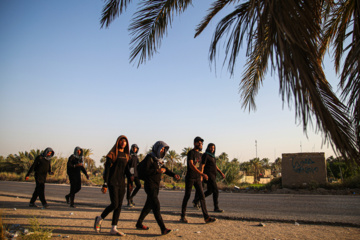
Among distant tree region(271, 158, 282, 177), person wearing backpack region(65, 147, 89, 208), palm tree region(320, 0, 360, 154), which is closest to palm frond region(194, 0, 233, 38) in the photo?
palm tree region(320, 0, 360, 154)

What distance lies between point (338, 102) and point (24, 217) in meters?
7.62

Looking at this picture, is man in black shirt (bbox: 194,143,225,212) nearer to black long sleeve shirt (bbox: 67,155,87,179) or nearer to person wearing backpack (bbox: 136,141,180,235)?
person wearing backpack (bbox: 136,141,180,235)

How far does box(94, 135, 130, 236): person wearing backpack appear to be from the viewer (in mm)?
5719

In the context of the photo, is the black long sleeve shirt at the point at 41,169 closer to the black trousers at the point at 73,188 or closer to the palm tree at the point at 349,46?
the black trousers at the point at 73,188

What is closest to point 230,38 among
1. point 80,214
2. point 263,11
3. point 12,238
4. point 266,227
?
point 263,11

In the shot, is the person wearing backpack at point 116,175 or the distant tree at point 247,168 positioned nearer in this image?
the person wearing backpack at point 116,175

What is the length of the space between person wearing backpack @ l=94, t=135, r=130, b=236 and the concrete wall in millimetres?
13724

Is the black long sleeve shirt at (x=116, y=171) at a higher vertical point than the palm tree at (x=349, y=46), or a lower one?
lower

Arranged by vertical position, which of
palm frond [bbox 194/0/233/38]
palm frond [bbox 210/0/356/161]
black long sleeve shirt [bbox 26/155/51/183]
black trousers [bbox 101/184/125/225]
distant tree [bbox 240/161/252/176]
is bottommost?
distant tree [bbox 240/161/252/176]

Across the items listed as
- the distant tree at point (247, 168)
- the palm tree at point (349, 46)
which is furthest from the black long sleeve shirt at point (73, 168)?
the distant tree at point (247, 168)

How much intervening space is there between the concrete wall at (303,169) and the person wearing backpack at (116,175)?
1372 centimetres

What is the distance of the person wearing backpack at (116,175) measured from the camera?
18.8 feet

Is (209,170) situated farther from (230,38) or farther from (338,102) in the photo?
(338,102)

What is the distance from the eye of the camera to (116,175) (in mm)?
5918
